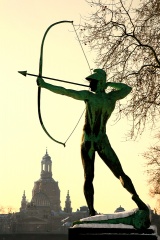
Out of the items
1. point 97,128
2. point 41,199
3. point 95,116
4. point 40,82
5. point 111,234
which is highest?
point 41,199

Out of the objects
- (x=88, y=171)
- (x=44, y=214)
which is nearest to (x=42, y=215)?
(x=44, y=214)

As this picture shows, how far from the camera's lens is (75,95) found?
289 inches

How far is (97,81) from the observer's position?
7555mm

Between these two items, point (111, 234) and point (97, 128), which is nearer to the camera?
point (111, 234)

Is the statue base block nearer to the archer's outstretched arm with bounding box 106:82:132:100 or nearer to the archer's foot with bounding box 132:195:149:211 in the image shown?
the archer's foot with bounding box 132:195:149:211

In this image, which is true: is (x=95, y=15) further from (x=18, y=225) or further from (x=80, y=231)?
(x=18, y=225)

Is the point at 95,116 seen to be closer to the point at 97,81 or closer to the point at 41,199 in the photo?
the point at 97,81

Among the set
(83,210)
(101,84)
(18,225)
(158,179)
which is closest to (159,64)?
(101,84)

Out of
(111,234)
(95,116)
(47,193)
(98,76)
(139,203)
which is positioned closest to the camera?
(111,234)

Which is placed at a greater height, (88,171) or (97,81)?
(97,81)

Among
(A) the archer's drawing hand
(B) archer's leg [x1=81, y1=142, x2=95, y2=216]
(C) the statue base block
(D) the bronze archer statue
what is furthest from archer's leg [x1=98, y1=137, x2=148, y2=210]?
(A) the archer's drawing hand

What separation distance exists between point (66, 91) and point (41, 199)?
610 feet

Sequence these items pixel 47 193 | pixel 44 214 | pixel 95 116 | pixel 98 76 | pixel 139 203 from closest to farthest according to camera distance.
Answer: pixel 139 203, pixel 95 116, pixel 98 76, pixel 44 214, pixel 47 193

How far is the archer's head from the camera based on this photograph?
24.8ft
